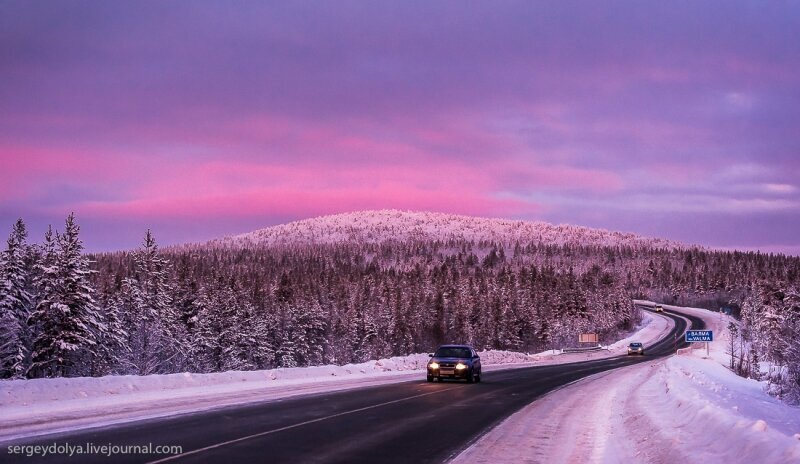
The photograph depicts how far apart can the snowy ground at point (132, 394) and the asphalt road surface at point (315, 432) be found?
3.89ft

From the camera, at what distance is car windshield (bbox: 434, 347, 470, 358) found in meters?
31.7

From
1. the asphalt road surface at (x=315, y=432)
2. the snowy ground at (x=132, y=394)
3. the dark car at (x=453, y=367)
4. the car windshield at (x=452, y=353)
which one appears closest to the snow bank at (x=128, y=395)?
the snowy ground at (x=132, y=394)

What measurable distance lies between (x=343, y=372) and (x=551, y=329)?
104 metres

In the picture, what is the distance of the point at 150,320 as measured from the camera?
55656 millimetres

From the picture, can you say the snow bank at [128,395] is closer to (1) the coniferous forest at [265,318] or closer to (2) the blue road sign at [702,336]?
(1) the coniferous forest at [265,318]

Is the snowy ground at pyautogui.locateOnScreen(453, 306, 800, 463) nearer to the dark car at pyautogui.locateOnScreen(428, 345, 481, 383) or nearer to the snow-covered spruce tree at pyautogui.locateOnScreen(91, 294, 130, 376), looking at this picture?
the dark car at pyautogui.locateOnScreen(428, 345, 481, 383)

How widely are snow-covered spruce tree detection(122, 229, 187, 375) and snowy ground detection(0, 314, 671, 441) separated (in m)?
26.9

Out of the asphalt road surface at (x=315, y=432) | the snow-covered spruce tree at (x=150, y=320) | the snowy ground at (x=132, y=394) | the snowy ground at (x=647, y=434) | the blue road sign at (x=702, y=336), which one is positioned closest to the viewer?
the snowy ground at (x=647, y=434)

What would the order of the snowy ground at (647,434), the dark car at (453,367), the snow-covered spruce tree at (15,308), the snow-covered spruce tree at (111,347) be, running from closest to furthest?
1. the snowy ground at (647,434)
2. the dark car at (453,367)
3. the snow-covered spruce tree at (15,308)
4. the snow-covered spruce tree at (111,347)

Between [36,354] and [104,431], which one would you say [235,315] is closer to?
[36,354]

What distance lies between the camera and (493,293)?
146625 mm

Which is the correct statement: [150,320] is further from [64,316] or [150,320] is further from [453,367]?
[453,367]

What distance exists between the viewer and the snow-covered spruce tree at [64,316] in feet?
131

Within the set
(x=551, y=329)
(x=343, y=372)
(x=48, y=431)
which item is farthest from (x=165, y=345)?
(x=551, y=329)
